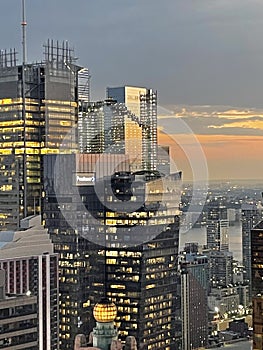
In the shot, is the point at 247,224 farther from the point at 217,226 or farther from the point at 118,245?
the point at 118,245

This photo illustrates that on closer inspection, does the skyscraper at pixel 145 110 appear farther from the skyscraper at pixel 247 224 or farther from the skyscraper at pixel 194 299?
the skyscraper at pixel 194 299

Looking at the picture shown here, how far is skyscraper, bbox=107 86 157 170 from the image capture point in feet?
44.7

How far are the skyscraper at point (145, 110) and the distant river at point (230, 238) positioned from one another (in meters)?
1.69

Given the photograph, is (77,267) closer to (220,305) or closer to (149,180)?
(149,180)

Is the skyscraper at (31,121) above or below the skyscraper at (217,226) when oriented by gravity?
above

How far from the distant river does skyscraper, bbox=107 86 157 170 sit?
66.3 inches

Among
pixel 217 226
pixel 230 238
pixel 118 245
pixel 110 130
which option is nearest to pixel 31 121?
pixel 110 130

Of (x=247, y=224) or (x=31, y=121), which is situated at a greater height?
(x=31, y=121)

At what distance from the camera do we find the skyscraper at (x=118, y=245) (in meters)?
14.5

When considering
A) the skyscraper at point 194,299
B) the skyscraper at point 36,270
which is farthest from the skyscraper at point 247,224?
the skyscraper at point 36,270

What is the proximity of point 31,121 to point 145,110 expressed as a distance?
2722mm

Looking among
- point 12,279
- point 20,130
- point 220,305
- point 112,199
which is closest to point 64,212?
point 112,199

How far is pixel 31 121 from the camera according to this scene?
16.4 metres

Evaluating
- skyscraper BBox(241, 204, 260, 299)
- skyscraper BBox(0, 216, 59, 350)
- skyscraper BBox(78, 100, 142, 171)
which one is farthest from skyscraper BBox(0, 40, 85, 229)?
skyscraper BBox(241, 204, 260, 299)
